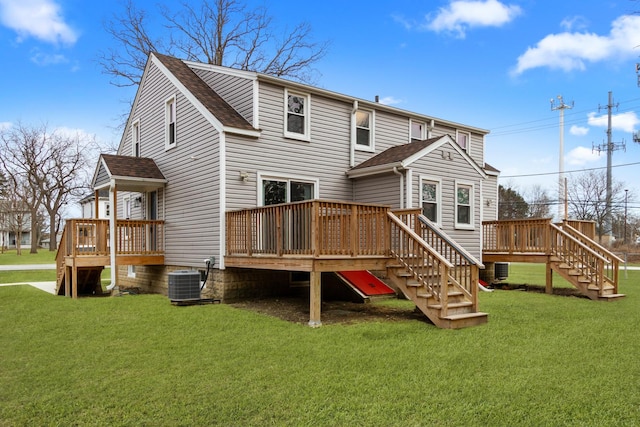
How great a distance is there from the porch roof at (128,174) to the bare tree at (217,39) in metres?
11.9

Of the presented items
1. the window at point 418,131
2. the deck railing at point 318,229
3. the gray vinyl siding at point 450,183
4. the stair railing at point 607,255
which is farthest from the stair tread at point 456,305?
the window at point 418,131

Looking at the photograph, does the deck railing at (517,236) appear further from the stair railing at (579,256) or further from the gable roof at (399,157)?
the gable roof at (399,157)

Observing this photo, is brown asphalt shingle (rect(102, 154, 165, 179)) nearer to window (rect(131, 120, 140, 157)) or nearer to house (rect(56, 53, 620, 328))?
house (rect(56, 53, 620, 328))

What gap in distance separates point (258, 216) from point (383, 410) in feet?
20.3

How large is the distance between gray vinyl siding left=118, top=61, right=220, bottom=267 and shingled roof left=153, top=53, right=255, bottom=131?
363mm

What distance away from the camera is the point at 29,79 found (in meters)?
27.5

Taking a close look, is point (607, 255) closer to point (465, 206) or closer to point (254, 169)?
point (465, 206)

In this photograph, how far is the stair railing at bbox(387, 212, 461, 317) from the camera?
7820 mm

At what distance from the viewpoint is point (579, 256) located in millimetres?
12523

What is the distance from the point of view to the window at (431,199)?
12.4 m

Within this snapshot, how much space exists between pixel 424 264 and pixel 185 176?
6.97 meters

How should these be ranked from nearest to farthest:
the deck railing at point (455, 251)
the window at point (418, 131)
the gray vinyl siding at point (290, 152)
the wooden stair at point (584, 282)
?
the deck railing at point (455, 251)
the gray vinyl siding at point (290, 152)
the wooden stair at point (584, 282)
the window at point (418, 131)

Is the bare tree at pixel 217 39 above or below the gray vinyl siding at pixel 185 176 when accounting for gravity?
above

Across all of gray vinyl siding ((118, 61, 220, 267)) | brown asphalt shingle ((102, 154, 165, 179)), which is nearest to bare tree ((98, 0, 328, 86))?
gray vinyl siding ((118, 61, 220, 267))
